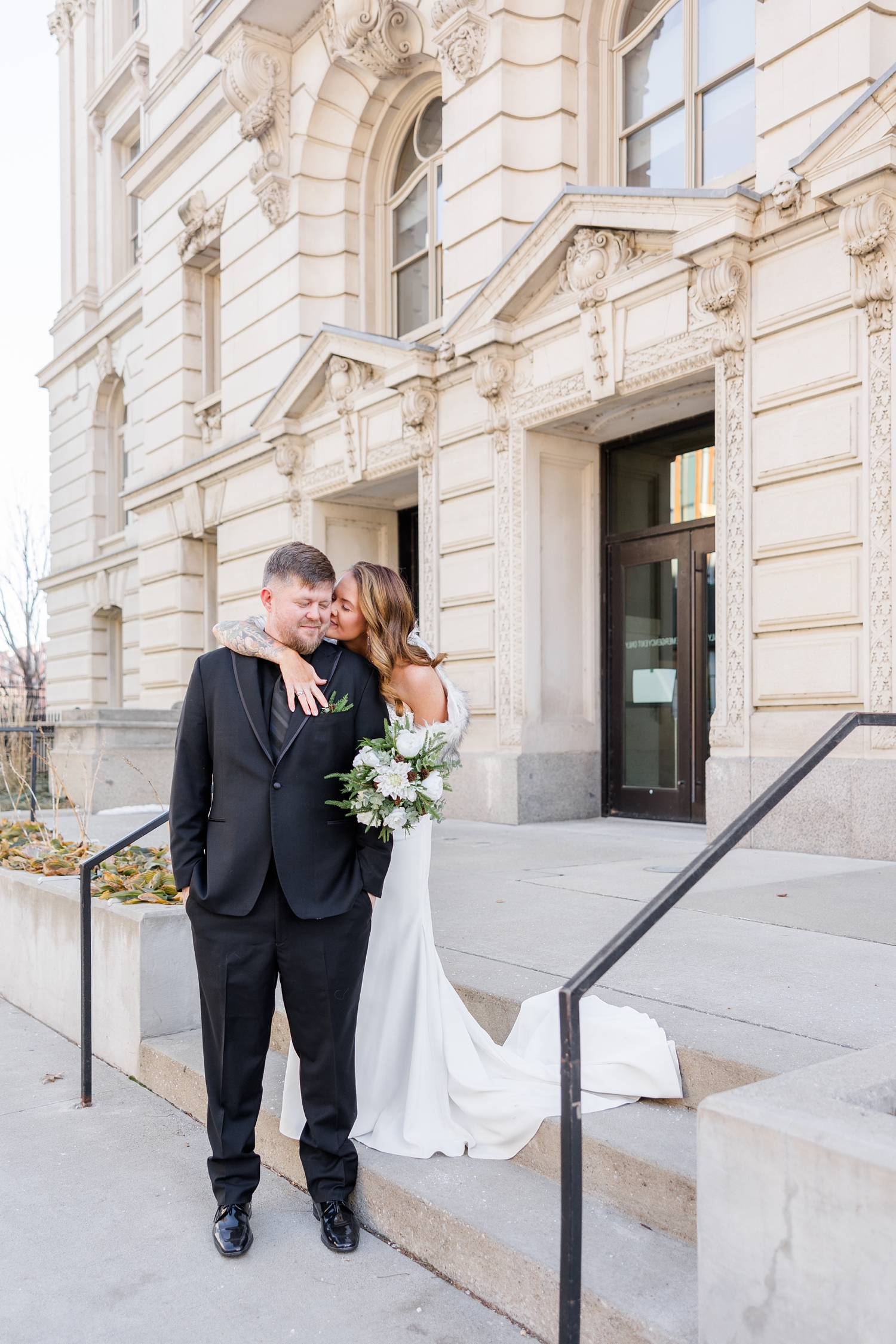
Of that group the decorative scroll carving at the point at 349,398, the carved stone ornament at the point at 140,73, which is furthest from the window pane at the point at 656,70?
the carved stone ornament at the point at 140,73

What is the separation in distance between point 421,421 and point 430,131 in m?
4.36

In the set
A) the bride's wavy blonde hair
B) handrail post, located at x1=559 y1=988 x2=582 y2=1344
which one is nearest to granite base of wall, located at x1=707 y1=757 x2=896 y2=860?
the bride's wavy blonde hair

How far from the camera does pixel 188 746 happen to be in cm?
321

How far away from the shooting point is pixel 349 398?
12516 mm

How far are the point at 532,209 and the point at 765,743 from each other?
19.7 feet

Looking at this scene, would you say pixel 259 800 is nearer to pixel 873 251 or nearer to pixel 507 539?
pixel 873 251

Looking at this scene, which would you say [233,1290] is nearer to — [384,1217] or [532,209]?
[384,1217]

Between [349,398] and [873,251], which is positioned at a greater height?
[349,398]

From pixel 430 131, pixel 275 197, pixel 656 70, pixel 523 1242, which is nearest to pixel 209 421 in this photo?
pixel 275 197

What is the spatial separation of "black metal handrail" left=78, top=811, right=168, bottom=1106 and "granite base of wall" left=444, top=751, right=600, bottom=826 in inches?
227

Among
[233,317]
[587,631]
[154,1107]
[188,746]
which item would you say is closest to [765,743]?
[587,631]

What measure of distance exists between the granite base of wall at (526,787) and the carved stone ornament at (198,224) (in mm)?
9756

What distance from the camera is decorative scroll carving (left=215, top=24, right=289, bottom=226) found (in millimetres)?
13680

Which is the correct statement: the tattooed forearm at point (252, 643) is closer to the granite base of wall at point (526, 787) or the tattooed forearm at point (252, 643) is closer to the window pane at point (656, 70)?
the granite base of wall at point (526, 787)
